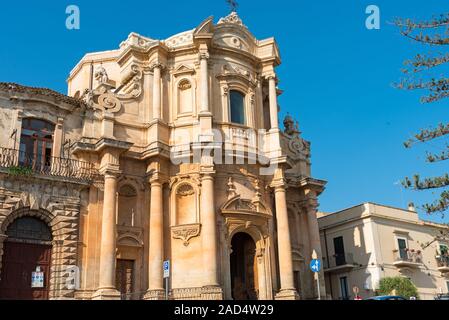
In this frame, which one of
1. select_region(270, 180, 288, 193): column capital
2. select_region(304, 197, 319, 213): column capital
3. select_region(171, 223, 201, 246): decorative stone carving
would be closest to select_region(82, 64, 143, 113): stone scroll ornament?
select_region(171, 223, 201, 246): decorative stone carving

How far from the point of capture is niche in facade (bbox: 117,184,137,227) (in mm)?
25547

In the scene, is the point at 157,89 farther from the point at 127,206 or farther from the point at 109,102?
the point at 127,206

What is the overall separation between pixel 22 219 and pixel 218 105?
11.4m

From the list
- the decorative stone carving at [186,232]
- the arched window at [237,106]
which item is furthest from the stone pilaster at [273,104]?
the decorative stone carving at [186,232]

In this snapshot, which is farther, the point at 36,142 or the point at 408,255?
the point at 408,255

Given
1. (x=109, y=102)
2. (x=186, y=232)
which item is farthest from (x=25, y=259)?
(x=109, y=102)

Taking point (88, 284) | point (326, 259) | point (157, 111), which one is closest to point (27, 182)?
point (88, 284)

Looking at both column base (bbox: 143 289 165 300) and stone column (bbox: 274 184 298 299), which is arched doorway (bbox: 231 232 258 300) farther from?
column base (bbox: 143 289 165 300)

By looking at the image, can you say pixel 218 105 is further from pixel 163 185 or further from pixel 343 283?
pixel 343 283

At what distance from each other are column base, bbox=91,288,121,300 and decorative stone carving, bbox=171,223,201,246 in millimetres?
4082

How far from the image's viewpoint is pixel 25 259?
73.8 ft

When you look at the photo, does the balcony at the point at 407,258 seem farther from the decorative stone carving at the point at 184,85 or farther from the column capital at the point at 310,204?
the decorative stone carving at the point at 184,85

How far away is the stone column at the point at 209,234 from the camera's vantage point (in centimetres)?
2409

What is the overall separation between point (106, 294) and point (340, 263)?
2008 cm
